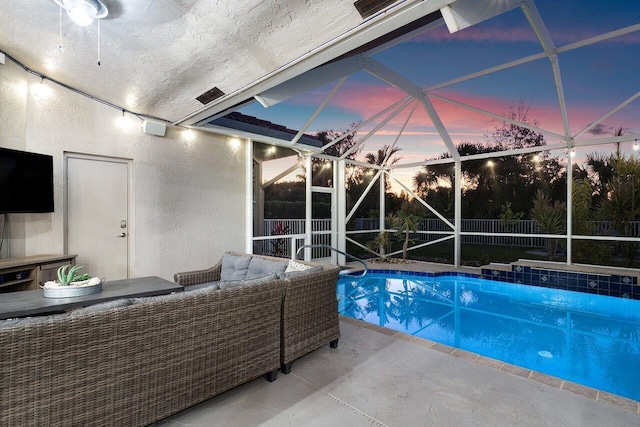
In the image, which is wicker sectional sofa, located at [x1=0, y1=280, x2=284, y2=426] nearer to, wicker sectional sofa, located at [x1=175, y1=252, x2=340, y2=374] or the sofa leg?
the sofa leg

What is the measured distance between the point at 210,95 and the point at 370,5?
2422 millimetres

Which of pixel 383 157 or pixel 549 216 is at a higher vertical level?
pixel 383 157

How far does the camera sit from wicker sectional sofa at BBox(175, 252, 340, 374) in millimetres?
2568

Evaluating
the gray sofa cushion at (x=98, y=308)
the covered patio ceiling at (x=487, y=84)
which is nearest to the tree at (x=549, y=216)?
the covered patio ceiling at (x=487, y=84)

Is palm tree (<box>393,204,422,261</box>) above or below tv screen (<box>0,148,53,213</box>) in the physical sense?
below

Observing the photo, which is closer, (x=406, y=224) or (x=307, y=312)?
(x=307, y=312)

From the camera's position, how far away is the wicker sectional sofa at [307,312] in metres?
2.57

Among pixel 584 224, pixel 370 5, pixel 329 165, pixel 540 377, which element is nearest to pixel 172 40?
pixel 370 5

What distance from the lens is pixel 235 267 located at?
414 centimetres

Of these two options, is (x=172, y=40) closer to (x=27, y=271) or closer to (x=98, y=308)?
(x=98, y=308)

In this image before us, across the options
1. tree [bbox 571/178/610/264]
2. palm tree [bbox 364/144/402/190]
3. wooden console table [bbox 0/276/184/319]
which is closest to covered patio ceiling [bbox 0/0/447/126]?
wooden console table [bbox 0/276/184/319]

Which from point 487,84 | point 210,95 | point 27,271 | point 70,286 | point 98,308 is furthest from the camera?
point 487,84

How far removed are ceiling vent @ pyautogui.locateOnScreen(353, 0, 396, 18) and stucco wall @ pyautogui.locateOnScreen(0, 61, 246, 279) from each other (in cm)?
392

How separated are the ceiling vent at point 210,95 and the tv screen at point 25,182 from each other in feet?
6.44
